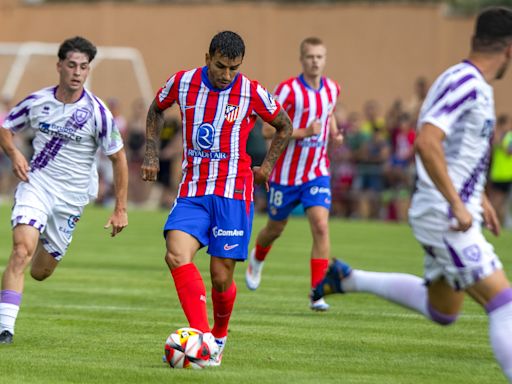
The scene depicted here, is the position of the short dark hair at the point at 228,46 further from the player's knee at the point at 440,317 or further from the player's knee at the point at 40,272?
the player's knee at the point at 40,272

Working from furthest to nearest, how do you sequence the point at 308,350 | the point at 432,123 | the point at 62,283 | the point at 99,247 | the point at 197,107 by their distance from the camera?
1. the point at 99,247
2. the point at 62,283
3. the point at 308,350
4. the point at 197,107
5. the point at 432,123

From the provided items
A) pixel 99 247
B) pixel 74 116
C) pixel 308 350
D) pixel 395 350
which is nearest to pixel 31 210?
pixel 74 116

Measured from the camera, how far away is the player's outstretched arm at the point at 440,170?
6.64m

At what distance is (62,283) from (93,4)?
23611mm

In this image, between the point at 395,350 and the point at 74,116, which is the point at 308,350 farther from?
the point at 74,116

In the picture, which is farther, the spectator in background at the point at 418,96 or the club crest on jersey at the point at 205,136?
the spectator in background at the point at 418,96

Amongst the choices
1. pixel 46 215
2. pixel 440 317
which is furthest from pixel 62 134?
pixel 440 317

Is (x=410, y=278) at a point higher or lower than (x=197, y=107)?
lower

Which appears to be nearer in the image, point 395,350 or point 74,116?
point 395,350

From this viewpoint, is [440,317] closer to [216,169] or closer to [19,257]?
[216,169]

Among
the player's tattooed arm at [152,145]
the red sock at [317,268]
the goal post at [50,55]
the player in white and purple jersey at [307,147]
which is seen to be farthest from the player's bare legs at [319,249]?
the goal post at [50,55]

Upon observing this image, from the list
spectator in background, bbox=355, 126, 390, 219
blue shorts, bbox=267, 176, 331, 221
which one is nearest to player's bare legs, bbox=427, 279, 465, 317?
blue shorts, bbox=267, 176, 331, 221

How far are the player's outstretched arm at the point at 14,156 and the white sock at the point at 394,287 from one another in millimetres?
2779

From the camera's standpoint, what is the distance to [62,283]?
13578 millimetres
